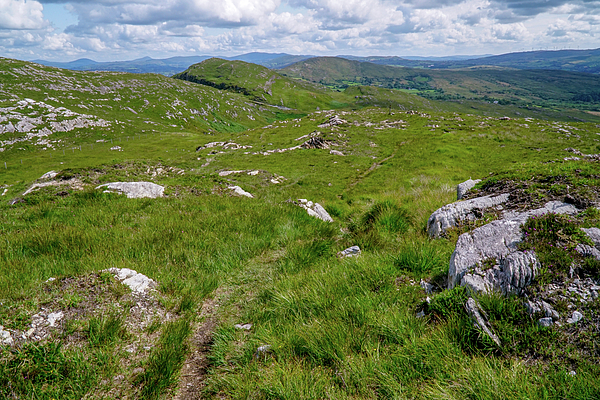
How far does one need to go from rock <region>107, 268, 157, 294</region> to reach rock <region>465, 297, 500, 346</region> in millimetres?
5992

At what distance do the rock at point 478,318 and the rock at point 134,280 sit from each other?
19.7 feet

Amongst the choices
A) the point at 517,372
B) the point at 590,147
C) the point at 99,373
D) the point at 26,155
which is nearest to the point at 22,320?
the point at 99,373

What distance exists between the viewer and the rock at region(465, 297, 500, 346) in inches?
153

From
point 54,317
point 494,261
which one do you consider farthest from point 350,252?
point 54,317

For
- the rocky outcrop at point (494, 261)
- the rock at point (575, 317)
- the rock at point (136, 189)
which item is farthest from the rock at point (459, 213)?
the rock at point (136, 189)

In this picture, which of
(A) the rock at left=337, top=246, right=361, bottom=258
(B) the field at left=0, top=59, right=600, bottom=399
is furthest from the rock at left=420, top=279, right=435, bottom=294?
(A) the rock at left=337, top=246, right=361, bottom=258

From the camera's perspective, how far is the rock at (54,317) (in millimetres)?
4248

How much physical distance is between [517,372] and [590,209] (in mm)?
4567

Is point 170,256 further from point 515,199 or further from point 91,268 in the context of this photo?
point 515,199

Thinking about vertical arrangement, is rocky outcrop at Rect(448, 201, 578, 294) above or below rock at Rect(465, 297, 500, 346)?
above

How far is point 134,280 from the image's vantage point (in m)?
5.77

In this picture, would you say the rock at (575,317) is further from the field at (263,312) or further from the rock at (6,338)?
the rock at (6,338)

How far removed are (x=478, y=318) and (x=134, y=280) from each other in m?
6.45

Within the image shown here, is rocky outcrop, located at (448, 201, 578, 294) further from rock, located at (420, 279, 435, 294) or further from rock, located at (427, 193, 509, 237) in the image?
rock, located at (427, 193, 509, 237)
